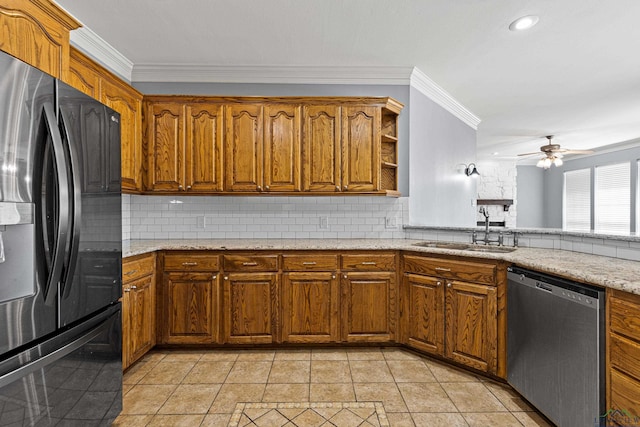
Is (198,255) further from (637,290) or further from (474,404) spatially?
(637,290)

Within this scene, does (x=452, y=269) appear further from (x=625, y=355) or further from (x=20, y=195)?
(x=20, y=195)

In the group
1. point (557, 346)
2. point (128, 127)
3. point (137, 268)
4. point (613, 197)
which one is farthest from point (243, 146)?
point (613, 197)

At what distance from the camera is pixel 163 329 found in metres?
2.67

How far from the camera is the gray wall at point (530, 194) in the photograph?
29.0 ft

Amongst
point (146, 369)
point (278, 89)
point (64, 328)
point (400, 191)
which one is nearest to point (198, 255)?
point (146, 369)

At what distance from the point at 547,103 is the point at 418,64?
7.81ft

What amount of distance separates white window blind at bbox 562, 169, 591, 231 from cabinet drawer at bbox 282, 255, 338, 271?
7682 mm

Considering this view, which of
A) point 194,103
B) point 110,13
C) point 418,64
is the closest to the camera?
point 110,13

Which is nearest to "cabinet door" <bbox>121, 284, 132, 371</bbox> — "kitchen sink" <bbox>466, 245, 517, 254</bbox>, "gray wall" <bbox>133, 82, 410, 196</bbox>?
"gray wall" <bbox>133, 82, 410, 196</bbox>

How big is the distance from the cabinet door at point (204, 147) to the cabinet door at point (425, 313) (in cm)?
194

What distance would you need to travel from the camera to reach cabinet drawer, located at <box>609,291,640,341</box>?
1318mm

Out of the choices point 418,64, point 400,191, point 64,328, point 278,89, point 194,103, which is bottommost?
point 64,328

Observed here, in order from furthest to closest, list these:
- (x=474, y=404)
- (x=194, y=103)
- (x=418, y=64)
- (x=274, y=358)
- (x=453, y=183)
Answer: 1. (x=453, y=183)
2. (x=418, y=64)
3. (x=194, y=103)
4. (x=274, y=358)
5. (x=474, y=404)

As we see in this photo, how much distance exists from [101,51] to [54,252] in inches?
92.8
